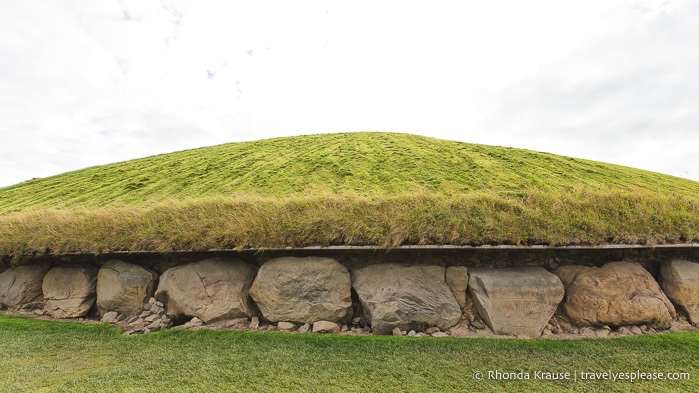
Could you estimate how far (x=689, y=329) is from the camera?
5.60 m

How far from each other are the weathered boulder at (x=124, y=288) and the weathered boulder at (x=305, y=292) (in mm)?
2304

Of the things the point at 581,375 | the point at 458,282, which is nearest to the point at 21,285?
the point at 458,282

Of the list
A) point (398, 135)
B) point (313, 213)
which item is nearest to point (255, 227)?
point (313, 213)

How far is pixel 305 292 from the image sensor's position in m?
5.77

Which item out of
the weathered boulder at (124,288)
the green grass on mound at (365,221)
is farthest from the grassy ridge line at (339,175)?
the weathered boulder at (124,288)

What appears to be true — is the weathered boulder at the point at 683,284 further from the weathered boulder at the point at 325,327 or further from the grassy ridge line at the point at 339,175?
the weathered boulder at the point at 325,327

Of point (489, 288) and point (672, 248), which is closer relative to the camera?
point (489, 288)

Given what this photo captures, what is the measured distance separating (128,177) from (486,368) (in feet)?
55.7

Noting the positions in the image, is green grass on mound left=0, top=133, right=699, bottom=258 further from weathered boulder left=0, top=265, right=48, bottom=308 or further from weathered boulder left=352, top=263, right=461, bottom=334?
weathered boulder left=352, top=263, right=461, bottom=334

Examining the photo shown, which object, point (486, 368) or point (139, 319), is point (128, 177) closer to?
point (139, 319)

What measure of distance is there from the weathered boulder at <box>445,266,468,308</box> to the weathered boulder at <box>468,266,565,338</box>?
0.50 ft

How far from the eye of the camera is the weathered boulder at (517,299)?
542 centimetres

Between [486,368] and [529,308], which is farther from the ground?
[529,308]

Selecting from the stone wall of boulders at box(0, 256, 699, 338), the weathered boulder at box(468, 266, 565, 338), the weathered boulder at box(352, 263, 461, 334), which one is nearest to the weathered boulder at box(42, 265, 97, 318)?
the stone wall of boulders at box(0, 256, 699, 338)
